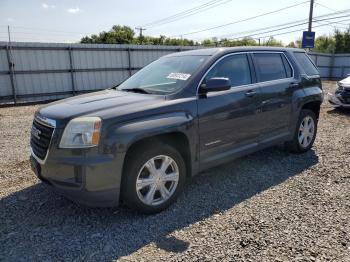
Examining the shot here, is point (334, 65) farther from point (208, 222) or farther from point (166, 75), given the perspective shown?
point (208, 222)

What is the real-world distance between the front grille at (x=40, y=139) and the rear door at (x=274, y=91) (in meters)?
2.91

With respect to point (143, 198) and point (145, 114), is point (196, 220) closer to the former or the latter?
point (143, 198)

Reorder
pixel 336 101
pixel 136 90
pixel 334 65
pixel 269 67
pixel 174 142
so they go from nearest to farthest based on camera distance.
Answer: pixel 174 142, pixel 136 90, pixel 269 67, pixel 336 101, pixel 334 65

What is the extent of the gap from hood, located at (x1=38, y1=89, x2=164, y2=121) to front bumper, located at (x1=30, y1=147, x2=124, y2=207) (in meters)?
0.42

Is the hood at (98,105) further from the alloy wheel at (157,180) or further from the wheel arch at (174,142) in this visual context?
the alloy wheel at (157,180)

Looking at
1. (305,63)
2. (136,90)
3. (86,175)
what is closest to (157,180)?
(86,175)

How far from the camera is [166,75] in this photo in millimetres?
4352

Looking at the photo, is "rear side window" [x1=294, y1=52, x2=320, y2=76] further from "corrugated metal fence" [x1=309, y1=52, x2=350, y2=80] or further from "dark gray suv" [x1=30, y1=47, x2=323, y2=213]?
"corrugated metal fence" [x1=309, y1=52, x2=350, y2=80]

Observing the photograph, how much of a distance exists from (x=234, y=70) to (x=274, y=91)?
0.84 m

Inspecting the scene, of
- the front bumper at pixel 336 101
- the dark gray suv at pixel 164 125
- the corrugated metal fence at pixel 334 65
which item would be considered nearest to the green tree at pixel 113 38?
the corrugated metal fence at pixel 334 65

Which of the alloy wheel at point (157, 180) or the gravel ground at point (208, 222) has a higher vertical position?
the alloy wheel at point (157, 180)

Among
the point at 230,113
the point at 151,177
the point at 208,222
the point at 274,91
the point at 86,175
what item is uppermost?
the point at 274,91

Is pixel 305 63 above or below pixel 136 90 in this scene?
above

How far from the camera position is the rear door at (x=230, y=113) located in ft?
13.1
